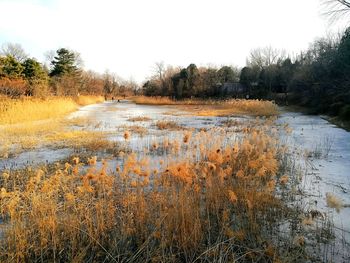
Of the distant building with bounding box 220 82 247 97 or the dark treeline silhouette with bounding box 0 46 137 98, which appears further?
the distant building with bounding box 220 82 247 97

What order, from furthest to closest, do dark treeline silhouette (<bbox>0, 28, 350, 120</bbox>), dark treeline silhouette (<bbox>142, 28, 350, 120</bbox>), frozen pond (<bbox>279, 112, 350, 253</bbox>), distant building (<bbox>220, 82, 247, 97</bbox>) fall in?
distant building (<bbox>220, 82, 247, 97</bbox>) → dark treeline silhouette (<bbox>142, 28, 350, 120</bbox>) → dark treeline silhouette (<bbox>0, 28, 350, 120</bbox>) → frozen pond (<bbox>279, 112, 350, 253</bbox>)

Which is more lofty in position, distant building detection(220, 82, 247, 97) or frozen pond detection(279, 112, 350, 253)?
distant building detection(220, 82, 247, 97)

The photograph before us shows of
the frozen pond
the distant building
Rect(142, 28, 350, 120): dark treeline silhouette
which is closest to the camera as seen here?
the frozen pond

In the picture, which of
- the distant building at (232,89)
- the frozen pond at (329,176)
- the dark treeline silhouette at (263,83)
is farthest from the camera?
the distant building at (232,89)

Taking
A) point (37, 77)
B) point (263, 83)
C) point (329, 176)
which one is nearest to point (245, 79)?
point (263, 83)

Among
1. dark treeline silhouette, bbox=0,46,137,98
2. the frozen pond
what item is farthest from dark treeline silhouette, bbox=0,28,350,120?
the frozen pond

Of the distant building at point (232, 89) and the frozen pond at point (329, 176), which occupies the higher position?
the distant building at point (232, 89)

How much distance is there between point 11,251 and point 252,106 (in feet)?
68.7

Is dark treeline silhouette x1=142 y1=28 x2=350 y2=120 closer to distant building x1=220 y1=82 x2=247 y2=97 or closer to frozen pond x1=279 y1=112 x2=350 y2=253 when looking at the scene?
distant building x1=220 y1=82 x2=247 y2=97

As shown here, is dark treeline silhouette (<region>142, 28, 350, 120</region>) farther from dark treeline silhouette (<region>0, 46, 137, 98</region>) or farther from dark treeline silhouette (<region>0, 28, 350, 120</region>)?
dark treeline silhouette (<region>0, 46, 137, 98</region>)

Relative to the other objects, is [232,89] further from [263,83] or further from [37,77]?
[37,77]

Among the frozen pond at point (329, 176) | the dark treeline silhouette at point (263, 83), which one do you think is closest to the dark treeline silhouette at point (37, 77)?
the dark treeline silhouette at point (263, 83)

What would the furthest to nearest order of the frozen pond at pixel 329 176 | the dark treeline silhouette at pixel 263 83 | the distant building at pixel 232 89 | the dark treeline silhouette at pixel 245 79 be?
the distant building at pixel 232 89 → the dark treeline silhouette at pixel 263 83 → the dark treeline silhouette at pixel 245 79 → the frozen pond at pixel 329 176

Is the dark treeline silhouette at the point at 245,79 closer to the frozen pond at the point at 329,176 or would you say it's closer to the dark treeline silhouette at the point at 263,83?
the dark treeline silhouette at the point at 263,83
